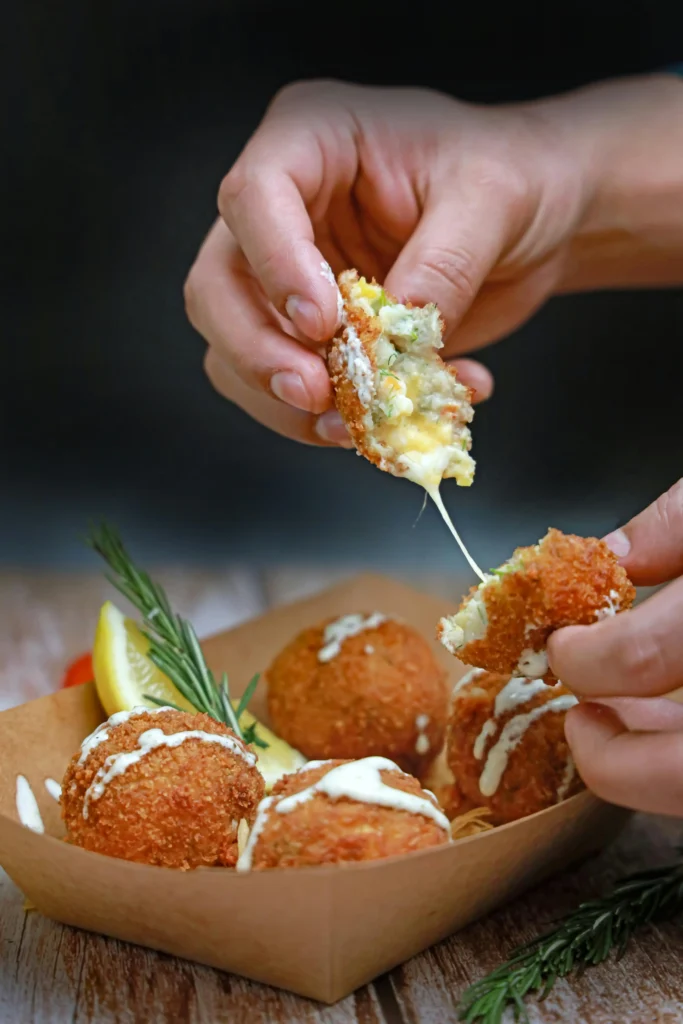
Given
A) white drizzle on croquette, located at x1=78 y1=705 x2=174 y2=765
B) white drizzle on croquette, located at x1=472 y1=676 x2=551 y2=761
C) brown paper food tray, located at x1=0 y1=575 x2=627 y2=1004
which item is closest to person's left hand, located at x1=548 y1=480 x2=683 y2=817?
brown paper food tray, located at x1=0 y1=575 x2=627 y2=1004

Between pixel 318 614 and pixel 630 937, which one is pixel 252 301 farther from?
pixel 630 937

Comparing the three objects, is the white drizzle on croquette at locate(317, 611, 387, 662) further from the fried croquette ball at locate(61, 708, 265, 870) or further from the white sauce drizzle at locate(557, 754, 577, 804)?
the white sauce drizzle at locate(557, 754, 577, 804)

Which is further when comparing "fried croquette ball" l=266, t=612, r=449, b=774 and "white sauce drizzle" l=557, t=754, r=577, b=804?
"fried croquette ball" l=266, t=612, r=449, b=774

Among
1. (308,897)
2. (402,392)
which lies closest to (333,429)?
(402,392)

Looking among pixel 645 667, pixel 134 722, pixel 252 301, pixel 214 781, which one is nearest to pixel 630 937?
pixel 645 667

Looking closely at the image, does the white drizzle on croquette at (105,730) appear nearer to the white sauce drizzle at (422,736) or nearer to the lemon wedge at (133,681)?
the lemon wedge at (133,681)

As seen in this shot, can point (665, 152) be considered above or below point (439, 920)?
above
